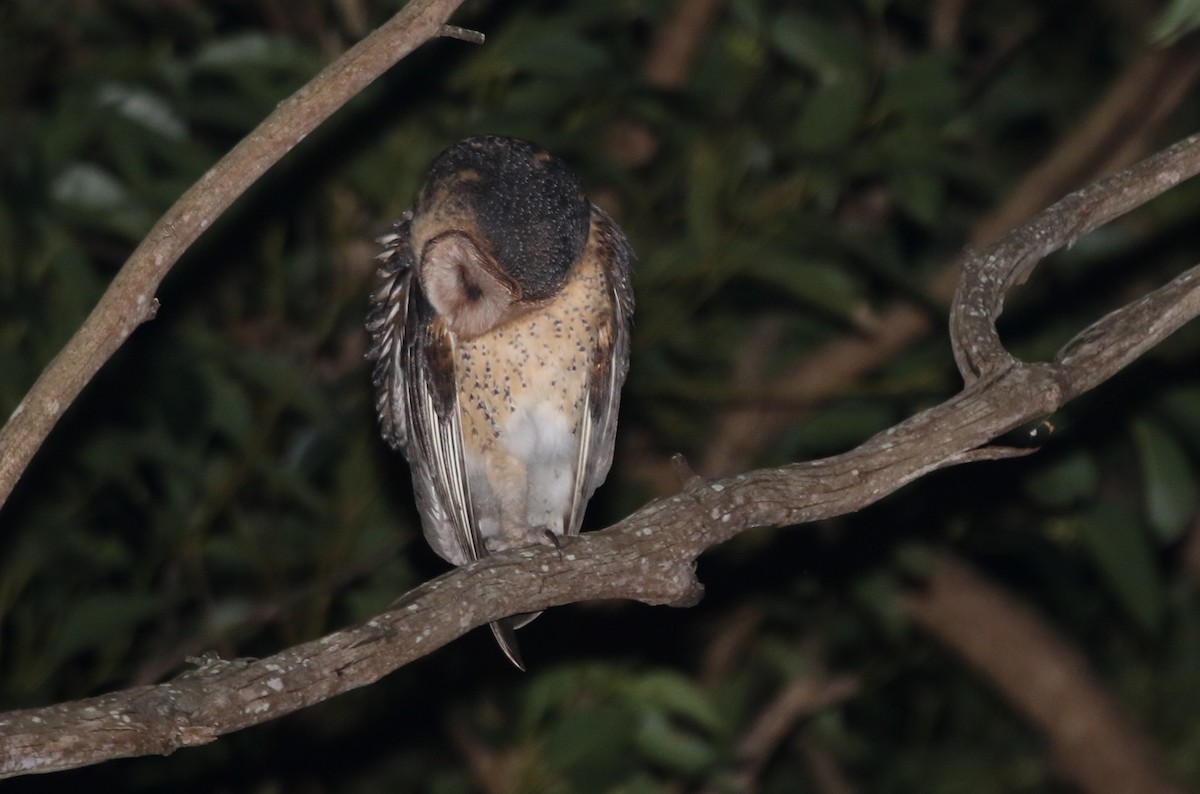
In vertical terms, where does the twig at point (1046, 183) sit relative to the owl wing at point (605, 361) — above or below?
above

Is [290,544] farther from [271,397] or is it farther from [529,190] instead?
[529,190]

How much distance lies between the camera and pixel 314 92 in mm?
2322

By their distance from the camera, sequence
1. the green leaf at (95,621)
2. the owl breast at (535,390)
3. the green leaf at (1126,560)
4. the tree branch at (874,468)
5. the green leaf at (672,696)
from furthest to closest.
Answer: the green leaf at (672,696)
the green leaf at (1126,560)
the green leaf at (95,621)
the owl breast at (535,390)
the tree branch at (874,468)

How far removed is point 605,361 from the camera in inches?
135

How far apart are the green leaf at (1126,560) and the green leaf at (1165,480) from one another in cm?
22

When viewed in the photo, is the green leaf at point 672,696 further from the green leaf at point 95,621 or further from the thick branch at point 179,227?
the thick branch at point 179,227

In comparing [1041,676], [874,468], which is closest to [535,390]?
[874,468]

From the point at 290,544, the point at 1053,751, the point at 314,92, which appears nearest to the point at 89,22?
the point at 290,544

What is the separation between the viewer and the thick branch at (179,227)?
7.31ft

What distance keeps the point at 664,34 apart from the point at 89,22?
165cm

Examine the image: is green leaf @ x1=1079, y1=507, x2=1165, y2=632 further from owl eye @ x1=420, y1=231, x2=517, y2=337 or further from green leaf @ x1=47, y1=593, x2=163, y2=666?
green leaf @ x1=47, y1=593, x2=163, y2=666

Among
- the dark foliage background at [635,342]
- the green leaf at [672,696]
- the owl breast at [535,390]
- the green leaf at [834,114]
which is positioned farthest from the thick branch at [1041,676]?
the owl breast at [535,390]

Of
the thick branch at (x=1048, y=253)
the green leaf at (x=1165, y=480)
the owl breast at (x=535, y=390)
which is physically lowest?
the thick branch at (x=1048, y=253)

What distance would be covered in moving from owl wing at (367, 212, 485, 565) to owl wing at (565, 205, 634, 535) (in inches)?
10.5
